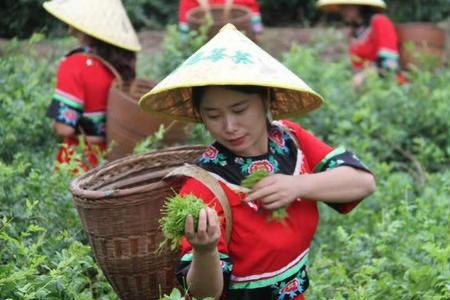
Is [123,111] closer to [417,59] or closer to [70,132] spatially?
[70,132]

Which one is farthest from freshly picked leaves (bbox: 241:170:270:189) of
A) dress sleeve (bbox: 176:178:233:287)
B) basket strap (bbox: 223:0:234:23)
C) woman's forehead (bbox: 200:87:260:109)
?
basket strap (bbox: 223:0:234:23)

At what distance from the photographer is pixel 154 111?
3.02 metres

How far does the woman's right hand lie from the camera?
2279 millimetres

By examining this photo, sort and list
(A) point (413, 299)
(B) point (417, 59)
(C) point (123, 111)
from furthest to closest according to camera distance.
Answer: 1. (B) point (417, 59)
2. (C) point (123, 111)
3. (A) point (413, 299)

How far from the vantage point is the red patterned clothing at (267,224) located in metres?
2.67

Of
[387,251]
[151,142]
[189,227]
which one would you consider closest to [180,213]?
[189,227]

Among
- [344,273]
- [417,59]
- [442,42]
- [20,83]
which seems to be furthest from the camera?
[442,42]

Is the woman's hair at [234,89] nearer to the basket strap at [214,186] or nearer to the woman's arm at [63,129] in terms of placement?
the basket strap at [214,186]

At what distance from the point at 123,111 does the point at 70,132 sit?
368mm

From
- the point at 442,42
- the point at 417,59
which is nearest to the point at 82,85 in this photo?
the point at 417,59

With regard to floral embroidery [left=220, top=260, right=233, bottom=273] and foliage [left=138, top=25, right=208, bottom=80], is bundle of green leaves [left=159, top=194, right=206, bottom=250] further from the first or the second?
foliage [left=138, top=25, right=208, bottom=80]

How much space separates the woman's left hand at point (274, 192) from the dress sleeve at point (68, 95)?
221cm

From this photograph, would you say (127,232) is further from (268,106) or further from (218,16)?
(218,16)

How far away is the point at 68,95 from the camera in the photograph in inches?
181
